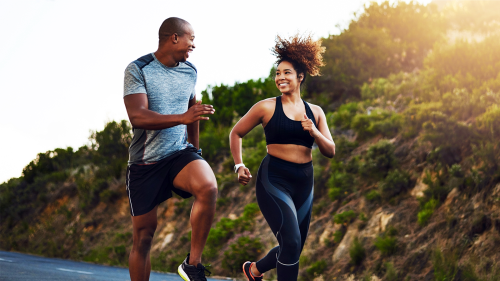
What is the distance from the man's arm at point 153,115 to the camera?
139 inches

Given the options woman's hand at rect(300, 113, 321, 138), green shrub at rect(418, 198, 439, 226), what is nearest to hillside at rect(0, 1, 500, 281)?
green shrub at rect(418, 198, 439, 226)

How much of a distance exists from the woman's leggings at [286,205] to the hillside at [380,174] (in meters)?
3.38

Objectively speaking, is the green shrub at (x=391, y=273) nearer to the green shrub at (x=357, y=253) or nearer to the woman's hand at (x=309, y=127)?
the green shrub at (x=357, y=253)

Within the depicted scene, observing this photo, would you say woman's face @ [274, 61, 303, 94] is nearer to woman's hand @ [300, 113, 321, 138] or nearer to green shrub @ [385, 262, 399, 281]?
woman's hand @ [300, 113, 321, 138]

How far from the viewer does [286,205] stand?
430cm

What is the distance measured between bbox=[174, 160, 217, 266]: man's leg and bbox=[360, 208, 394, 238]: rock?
601 centimetres

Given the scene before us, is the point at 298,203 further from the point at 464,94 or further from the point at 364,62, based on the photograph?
the point at 364,62

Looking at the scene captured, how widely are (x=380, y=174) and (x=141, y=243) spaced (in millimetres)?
7549

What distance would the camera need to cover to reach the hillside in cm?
792

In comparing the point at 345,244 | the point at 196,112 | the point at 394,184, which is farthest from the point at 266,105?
the point at 394,184

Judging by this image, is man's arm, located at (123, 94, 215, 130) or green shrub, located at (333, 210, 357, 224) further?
green shrub, located at (333, 210, 357, 224)

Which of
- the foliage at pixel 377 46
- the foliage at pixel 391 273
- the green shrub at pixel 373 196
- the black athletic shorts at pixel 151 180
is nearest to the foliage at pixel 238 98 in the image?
the foliage at pixel 377 46

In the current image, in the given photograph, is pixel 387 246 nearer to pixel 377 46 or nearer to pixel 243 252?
pixel 243 252


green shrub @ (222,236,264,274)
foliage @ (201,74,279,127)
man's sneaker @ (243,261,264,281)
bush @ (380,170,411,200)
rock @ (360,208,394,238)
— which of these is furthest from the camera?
foliage @ (201,74,279,127)
